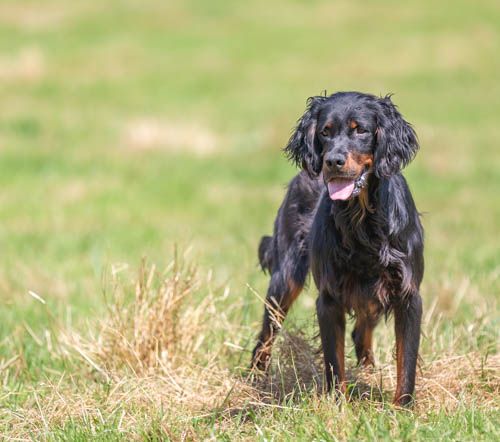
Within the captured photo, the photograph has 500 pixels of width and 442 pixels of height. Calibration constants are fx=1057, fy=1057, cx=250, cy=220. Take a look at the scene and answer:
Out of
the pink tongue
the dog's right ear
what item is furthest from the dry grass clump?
the pink tongue

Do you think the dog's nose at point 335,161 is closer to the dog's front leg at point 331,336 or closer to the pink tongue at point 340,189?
the pink tongue at point 340,189

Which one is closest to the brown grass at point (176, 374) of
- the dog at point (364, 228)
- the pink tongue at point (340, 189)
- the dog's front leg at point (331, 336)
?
the dog's front leg at point (331, 336)

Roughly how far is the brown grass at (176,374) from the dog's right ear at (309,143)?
950mm

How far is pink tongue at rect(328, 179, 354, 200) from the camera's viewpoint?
15.1 feet

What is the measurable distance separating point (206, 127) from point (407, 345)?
1291 cm

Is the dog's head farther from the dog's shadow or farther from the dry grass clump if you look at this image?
the dry grass clump

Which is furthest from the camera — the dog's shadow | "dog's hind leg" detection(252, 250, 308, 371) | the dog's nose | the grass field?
"dog's hind leg" detection(252, 250, 308, 371)

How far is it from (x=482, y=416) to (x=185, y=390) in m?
1.55

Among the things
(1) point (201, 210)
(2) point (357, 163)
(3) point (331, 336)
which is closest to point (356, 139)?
(2) point (357, 163)

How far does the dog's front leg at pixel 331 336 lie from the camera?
4.99 metres

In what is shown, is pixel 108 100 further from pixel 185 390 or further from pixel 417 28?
pixel 185 390

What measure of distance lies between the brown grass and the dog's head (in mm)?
972

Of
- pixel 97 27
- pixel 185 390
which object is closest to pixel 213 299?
pixel 185 390

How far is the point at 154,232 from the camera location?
1052cm
